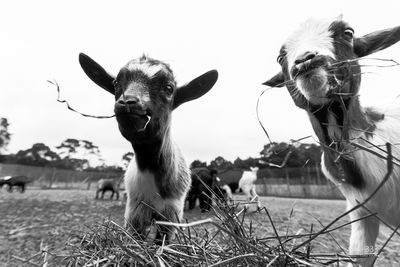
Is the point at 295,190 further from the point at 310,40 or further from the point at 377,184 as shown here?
the point at 310,40

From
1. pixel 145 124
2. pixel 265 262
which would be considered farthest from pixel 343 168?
pixel 145 124

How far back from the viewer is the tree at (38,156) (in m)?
59.1

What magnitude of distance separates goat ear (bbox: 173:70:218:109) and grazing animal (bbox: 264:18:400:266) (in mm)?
965

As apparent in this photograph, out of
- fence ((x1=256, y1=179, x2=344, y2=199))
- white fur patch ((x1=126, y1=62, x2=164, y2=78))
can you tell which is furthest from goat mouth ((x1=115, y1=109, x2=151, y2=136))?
fence ((x1=256, y1=179, x2=344, y2=199))

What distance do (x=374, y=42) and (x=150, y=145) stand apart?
199cm

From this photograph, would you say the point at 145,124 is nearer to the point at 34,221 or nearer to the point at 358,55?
the point at 358,55

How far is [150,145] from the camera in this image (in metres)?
2.58

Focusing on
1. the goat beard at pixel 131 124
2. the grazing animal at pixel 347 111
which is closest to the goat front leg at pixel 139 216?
the goat beard at pixel 131 124

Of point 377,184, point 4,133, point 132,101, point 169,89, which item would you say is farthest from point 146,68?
point 4,133

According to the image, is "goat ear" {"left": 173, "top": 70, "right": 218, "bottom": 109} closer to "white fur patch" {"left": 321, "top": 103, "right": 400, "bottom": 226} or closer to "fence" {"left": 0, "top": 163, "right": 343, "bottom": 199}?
"white fur patch" {"left": 321, "top": 103, "right": 400, "bottom": 226}

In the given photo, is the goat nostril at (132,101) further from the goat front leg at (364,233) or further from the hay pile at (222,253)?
the goat front leg at (364,233)

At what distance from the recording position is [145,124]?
2.27 meters

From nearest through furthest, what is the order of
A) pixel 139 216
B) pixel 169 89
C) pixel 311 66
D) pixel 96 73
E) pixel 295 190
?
pixel 311 66
pixel 139 216
pixel 169 89
pixel 96 73
pixel 295 190

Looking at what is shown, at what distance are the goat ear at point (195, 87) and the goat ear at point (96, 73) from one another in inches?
29.1
